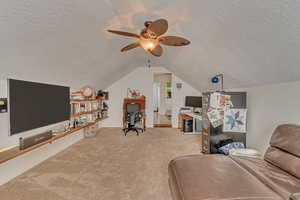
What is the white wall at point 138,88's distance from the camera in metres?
5.48

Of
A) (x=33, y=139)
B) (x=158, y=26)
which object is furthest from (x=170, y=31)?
(x=33, y=139)

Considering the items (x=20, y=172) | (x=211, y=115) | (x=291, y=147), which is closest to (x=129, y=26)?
(x=211, y=115)

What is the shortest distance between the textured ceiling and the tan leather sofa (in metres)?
0.91

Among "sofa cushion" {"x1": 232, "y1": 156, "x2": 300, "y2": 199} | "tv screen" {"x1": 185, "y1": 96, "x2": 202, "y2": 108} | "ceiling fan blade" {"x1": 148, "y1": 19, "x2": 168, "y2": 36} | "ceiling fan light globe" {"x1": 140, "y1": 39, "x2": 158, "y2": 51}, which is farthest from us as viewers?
"tv screen" {"x1": 185, "y1": 96, "x2": 202, "y2": 108}

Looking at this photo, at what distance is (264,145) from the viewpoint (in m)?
2.34

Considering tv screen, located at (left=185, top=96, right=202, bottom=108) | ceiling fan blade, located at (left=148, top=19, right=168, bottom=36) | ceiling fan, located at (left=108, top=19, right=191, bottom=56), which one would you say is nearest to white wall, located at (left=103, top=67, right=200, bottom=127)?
tv screen, located at (left=185, top=96, right=202, bottom=108)

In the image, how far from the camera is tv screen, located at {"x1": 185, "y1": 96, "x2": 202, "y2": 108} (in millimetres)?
4850

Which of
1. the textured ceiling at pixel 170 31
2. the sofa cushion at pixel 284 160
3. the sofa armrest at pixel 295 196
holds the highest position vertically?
the textured ceiling at pixel 170 31

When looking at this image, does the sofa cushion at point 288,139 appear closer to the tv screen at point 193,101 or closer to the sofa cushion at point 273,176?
the sofa cushion at point 273,176

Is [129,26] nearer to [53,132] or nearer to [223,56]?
[223,56]

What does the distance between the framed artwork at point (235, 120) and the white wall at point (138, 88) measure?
280 centimetres

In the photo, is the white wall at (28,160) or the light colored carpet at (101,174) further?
the white wall at (28,160)

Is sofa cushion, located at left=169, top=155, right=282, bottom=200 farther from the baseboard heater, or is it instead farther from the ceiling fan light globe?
the baseboard heater

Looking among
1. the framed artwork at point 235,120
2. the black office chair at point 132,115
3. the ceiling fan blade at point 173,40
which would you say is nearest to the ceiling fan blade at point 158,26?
the ceiling fan blade at point 173,40
